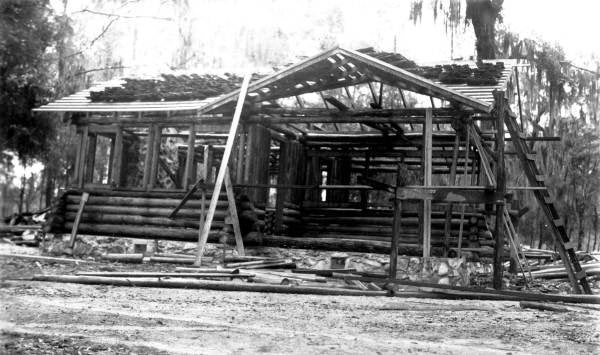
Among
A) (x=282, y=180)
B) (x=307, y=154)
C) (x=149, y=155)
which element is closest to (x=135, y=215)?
(x=149, y=155)

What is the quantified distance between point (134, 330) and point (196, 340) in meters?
0.72

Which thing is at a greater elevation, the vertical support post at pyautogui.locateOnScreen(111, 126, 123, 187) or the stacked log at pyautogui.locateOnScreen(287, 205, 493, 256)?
the vertical support post at pyautogui.locateOnScreen(111, 126, 123, 187)

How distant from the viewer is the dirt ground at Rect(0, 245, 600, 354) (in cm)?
504

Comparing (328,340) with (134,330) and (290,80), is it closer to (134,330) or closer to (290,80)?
(134,330)

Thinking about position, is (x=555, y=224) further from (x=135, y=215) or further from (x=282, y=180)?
(x=135, y=215)

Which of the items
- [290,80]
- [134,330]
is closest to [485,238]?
[290,80]

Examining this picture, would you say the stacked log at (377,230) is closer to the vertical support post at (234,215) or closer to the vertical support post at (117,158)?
the vertical support post at (234,215)

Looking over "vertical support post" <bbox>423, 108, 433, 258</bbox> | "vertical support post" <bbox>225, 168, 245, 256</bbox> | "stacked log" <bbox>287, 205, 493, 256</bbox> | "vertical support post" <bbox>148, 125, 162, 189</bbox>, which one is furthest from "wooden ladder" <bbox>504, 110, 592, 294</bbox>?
"vertical support post" <bbox>148, 125, 162, 189</bbox>

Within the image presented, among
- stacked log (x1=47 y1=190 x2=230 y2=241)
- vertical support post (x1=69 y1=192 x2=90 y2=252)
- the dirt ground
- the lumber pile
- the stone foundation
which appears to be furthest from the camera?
vertical support post (x1=69 y1=192 x2=90 y2=252)

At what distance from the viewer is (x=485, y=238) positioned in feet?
48.9

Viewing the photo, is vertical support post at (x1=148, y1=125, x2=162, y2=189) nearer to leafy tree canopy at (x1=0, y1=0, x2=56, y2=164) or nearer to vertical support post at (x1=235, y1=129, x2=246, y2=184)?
vertical support post at (x1=235, y1=129, x2=246, y2=184)

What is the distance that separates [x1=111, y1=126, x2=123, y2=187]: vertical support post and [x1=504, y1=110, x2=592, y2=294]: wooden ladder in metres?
9.60

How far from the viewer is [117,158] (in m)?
16.5

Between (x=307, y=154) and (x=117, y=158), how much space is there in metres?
5.35
